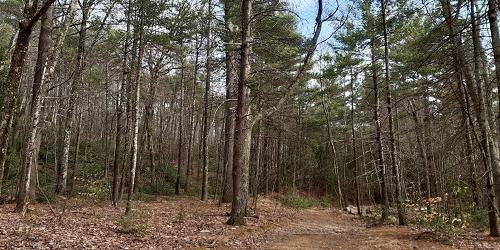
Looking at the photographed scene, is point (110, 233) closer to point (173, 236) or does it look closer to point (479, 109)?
point (173, 236)

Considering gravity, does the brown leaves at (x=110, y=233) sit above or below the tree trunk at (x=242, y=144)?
below

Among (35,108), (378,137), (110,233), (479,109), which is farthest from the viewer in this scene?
(378,137)

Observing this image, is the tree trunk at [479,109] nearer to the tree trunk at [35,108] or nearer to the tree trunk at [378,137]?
the tree trunk at [378,137]

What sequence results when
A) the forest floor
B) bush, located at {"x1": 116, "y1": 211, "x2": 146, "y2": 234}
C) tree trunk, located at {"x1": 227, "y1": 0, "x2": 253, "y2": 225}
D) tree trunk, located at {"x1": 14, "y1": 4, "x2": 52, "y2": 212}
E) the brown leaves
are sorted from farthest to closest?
tree trunk, located at {"x1": 227, "y1": 0, "x2": 253, "y2": 225}
tree trunk, located at {"x1": 14, "y1": 4, "x2": 52, "y2": 212}
bush, located at {"x1": 116, "y1": 211, "x2": 146, "y2": 234}
the forest floor
the brown leaves

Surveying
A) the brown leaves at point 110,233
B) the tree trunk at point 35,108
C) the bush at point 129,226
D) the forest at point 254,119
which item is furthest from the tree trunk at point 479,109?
the tree trunk at point 35,108

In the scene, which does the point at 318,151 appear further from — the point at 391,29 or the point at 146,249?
the point at 146,249

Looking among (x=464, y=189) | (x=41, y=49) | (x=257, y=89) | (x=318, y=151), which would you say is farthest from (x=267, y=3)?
(x=318, y=151)

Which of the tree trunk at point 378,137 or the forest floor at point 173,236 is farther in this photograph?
the tree trunk at point 378,137

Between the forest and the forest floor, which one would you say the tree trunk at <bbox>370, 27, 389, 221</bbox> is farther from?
the forest floor

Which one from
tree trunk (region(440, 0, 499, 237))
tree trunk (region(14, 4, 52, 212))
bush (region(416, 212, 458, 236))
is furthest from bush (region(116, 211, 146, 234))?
tree trunk (region(440, 0, 499, 237))

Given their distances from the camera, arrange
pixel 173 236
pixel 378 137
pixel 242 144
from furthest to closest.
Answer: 1. pixel 378 137
2. pixel 242 144
3. pixel 173 236

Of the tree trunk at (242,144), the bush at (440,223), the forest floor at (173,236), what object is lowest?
the forest floor at (173,236)

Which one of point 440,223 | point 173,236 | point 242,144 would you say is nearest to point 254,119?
point 242,144

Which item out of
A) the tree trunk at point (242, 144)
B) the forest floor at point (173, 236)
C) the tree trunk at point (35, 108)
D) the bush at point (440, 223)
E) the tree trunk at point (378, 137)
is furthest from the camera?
the tree trunk at point (378, 137)
